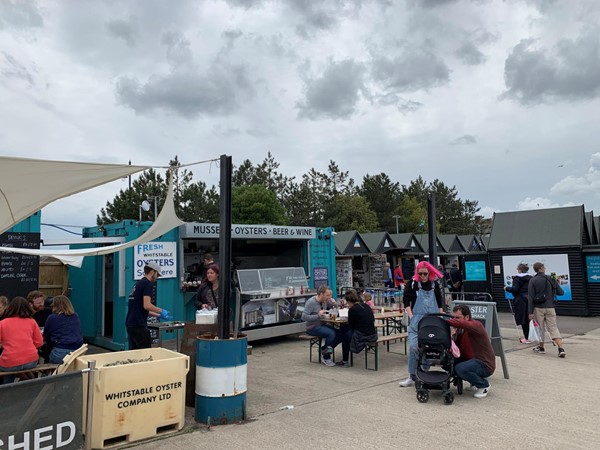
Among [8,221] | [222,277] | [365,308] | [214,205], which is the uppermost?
[214,205]

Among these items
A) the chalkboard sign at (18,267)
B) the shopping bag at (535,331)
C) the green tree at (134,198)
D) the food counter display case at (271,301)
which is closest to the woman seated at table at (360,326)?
the food counter display case at (271,301)

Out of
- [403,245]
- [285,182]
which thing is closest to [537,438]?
[403,245]

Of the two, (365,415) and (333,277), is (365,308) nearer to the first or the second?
(365,415)

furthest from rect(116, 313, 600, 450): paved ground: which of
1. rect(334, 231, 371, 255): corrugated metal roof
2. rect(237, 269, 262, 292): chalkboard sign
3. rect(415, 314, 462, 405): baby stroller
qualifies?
rect(334, 231, 371, 255): corrugated metal roof

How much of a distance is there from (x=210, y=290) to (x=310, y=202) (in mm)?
37783

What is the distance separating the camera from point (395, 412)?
5051mm

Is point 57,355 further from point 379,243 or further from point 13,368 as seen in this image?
point 379,243

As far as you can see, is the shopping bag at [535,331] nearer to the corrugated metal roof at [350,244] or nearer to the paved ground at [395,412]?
the paved ground at [395,412]

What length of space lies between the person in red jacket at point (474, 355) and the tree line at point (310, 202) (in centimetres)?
2756

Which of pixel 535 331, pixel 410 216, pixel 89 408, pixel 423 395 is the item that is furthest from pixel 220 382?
pixel 410 216

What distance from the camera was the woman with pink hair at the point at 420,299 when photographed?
6.16m

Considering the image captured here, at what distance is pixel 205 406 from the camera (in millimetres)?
4734

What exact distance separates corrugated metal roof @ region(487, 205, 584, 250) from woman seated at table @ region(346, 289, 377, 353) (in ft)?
31.4

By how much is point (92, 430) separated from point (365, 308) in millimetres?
4205
